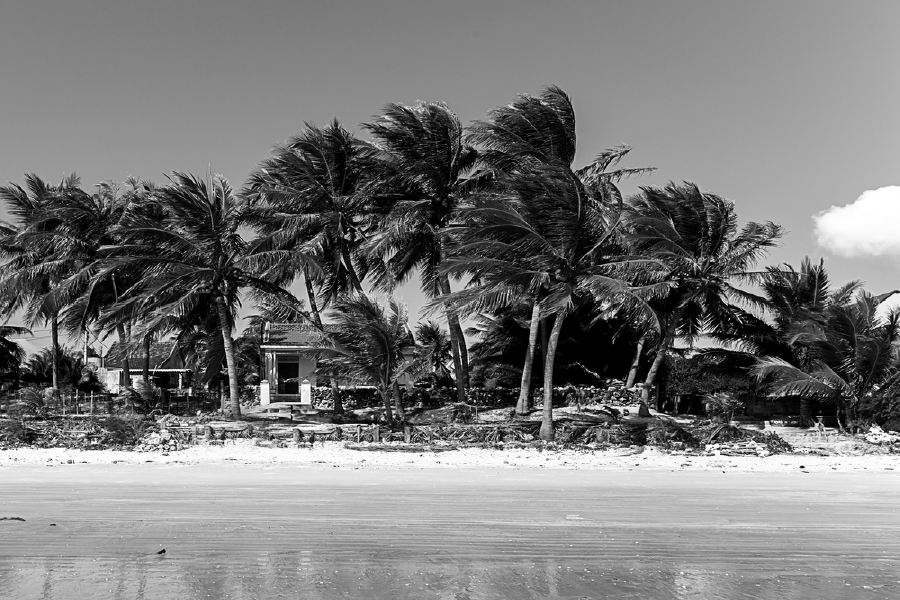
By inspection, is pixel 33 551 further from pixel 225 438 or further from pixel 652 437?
pixel 652 437

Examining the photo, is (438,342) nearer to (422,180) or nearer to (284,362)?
(284,362)

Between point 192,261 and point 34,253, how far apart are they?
33.4ft

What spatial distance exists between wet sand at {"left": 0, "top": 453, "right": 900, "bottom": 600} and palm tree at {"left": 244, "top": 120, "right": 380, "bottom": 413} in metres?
12.0

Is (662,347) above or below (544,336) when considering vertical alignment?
below

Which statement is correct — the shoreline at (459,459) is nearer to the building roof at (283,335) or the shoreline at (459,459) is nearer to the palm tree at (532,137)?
the palm tree at (532,137)

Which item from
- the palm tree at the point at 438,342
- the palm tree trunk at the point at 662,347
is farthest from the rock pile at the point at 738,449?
the palm tree at the point at 438,342

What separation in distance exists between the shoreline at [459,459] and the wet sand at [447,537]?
Result: 1.53 meters

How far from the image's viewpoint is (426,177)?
2219cm

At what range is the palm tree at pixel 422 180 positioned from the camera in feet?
72.2

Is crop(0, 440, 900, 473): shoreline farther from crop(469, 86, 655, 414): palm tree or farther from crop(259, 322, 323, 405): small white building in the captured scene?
crop(259, 322, 323, 405): small white building

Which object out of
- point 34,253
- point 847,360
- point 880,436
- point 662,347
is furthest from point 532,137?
point 34,253

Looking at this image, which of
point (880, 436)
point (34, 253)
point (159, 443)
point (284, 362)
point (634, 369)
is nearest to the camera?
point (159, 443)

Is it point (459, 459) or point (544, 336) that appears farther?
point (544, 336)

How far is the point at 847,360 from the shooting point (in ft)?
59.4
